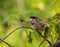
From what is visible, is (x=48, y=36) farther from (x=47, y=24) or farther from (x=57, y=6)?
(x=57, y=6)

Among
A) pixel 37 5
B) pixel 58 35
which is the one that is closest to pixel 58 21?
pixel 58 35

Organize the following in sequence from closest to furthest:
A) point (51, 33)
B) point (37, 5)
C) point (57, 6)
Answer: point (51, 33)
point (57, 6)
point (37, 5)

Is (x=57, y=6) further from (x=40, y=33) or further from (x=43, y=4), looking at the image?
(x=43, y=4)

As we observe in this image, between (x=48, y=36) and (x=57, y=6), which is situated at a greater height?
(x=57, y=6)

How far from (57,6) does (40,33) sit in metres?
0.27

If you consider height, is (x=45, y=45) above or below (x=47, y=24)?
below

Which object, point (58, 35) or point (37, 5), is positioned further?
point (37, 5)

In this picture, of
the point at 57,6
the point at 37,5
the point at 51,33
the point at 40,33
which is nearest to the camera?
the point at 40,33

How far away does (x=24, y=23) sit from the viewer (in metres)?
1.52

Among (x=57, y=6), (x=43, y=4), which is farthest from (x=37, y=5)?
(x=57, y=6)

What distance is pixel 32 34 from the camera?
1.56 meters

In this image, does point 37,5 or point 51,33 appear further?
point 37,5

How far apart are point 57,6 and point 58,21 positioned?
5.2 inches

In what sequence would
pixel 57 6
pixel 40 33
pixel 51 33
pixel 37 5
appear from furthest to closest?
pixel 37 5, pixel 57 6, pixel 51 33, pixel 40 33
